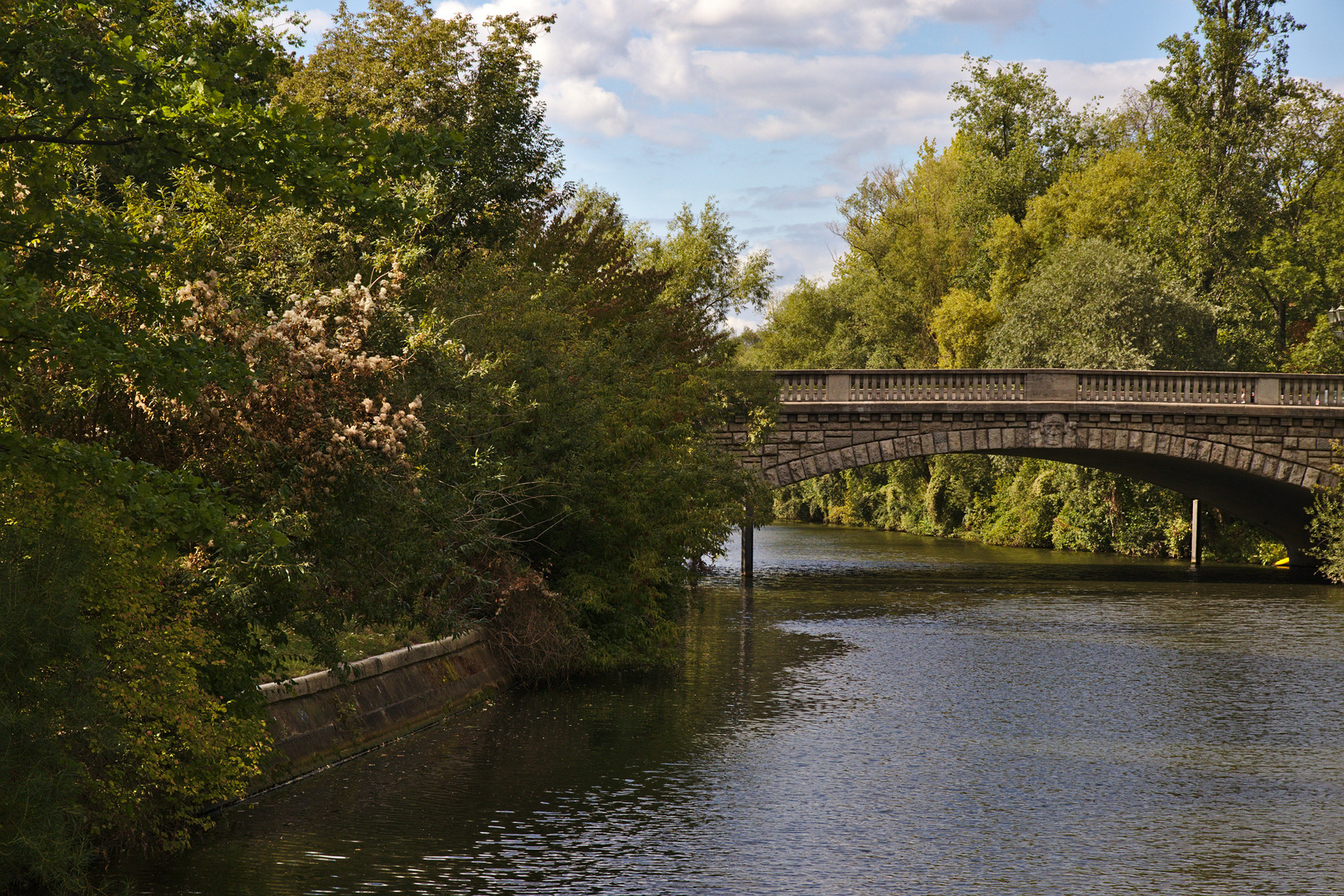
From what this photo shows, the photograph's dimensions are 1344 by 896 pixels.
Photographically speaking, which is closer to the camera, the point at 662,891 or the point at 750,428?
the point at 662,891

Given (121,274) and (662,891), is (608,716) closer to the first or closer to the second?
(662,891)

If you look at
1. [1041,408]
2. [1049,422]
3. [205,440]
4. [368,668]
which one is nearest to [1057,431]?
[1049,422]

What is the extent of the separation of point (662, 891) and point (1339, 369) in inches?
1679

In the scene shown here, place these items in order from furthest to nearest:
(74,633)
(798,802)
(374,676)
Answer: (374,676)
(798,802)
(74,633)

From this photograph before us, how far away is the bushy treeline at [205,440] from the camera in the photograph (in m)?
→ 7.79

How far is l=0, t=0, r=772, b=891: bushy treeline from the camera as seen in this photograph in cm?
779

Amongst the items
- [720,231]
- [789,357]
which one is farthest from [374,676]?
[789,357]

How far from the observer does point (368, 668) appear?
521 inches

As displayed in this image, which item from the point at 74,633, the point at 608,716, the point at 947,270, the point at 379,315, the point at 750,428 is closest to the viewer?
the point at 74,633

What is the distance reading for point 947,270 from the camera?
54375 mm

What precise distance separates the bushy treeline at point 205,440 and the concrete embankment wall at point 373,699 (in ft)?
1.90

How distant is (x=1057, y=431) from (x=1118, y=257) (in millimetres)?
10652

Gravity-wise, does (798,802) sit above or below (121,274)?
below

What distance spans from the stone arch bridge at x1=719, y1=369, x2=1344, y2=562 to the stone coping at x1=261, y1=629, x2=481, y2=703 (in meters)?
18.4
